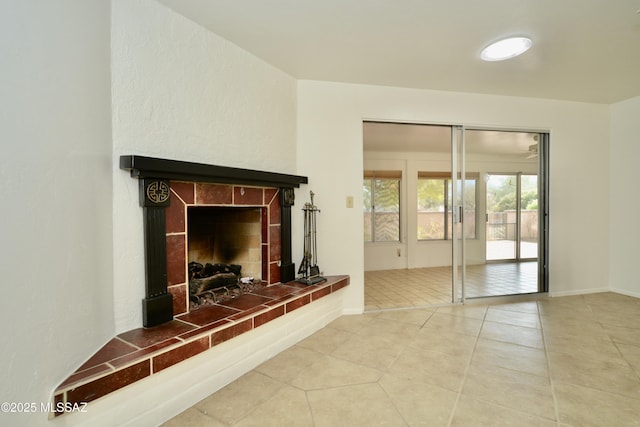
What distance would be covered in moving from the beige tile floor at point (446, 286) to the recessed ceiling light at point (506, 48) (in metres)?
2.30

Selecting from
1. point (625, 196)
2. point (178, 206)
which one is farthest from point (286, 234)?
point (625, 196)

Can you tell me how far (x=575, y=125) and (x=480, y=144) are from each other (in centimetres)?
108

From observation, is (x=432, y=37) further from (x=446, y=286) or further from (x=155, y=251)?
(x=446, y=286)

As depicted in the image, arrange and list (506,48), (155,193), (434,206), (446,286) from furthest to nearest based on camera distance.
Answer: (434,206)
(446,286)
(506,48)
(155,193)

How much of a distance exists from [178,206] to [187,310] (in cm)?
65

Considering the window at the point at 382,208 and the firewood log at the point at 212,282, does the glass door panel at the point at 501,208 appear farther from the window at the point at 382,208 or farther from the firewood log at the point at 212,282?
the firewood log at the point at 212,282

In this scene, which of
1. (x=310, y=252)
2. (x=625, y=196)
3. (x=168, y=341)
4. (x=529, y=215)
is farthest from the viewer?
(x=529, y=215)

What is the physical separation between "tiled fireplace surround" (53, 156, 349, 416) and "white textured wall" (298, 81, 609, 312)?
0.43m

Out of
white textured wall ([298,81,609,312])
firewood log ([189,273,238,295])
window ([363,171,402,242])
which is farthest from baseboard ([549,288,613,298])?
firewood log ([189,273,238,295])

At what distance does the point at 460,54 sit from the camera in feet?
7.47

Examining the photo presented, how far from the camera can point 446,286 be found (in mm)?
3988

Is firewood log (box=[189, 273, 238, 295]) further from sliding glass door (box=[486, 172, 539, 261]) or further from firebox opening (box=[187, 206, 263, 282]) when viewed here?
sliding glass door (box=[486, 172, 539, 261])

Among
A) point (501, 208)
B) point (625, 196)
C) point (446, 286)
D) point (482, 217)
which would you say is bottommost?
point (446, 286)

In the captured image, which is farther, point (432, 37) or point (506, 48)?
point (506, 48)
